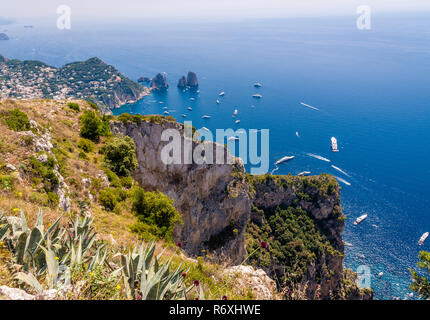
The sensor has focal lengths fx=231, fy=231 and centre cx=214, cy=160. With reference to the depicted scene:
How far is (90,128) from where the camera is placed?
2064 cm

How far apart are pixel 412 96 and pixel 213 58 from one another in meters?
137

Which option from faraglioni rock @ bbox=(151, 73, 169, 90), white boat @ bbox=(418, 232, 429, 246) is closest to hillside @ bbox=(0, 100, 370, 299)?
white boat @ bbox=(418, 232, 429, 246)

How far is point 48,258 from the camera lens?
4.94m

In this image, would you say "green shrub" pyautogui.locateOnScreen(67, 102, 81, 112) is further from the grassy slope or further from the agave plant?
the agave plant

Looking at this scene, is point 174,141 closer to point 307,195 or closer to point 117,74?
point 307,195

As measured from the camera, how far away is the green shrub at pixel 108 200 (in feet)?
48.7

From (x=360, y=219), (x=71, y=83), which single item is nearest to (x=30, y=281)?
(x=360, y=219)

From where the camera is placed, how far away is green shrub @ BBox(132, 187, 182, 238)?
52.5 ft

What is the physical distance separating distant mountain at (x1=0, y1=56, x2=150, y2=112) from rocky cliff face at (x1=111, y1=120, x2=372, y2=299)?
296 ft

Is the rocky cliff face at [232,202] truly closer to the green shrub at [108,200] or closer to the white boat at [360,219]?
the green shrub at [108,200]

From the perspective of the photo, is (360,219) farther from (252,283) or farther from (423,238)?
(252,283)

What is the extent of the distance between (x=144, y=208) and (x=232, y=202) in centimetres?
1876

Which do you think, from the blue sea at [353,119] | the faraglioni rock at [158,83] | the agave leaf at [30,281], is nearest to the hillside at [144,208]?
the agave leaf at [30,281]

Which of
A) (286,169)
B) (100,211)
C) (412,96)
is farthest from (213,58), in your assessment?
(100,211)
